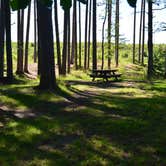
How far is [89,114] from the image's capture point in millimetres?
11133

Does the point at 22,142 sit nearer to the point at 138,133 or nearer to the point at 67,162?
the point at 67,162

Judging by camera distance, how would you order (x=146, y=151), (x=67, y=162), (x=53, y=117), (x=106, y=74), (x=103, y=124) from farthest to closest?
(x=106, y=74)
(x=53, y=117)
(x=103, y=124)
(x=146, y=151)
(x=67, y=162)

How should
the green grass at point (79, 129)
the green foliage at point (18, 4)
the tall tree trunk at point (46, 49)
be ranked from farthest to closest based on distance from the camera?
the tall tree trunk at point (46, 49)
the green grass at point (79, 129)
the green foliage at point (18, 4)

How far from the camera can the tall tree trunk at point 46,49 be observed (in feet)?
46.5

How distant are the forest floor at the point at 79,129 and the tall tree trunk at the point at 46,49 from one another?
43 centimetres

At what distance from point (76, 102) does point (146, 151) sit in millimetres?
5173

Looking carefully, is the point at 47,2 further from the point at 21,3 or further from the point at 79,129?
the point at 79,129

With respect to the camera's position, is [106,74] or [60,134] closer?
[60,134]

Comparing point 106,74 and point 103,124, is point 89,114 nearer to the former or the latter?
point 103,124

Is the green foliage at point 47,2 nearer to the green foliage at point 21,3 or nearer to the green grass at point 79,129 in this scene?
the green foliage at point 21,3

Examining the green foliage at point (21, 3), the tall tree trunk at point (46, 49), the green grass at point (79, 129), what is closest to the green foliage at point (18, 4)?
the green foliage at point (21, 3)

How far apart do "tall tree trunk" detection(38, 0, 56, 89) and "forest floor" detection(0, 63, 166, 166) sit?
0.43m

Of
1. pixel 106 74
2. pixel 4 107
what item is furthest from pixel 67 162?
pixel 106 74

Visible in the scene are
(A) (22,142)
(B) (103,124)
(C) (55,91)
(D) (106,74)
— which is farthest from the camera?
(D) (106,74)
